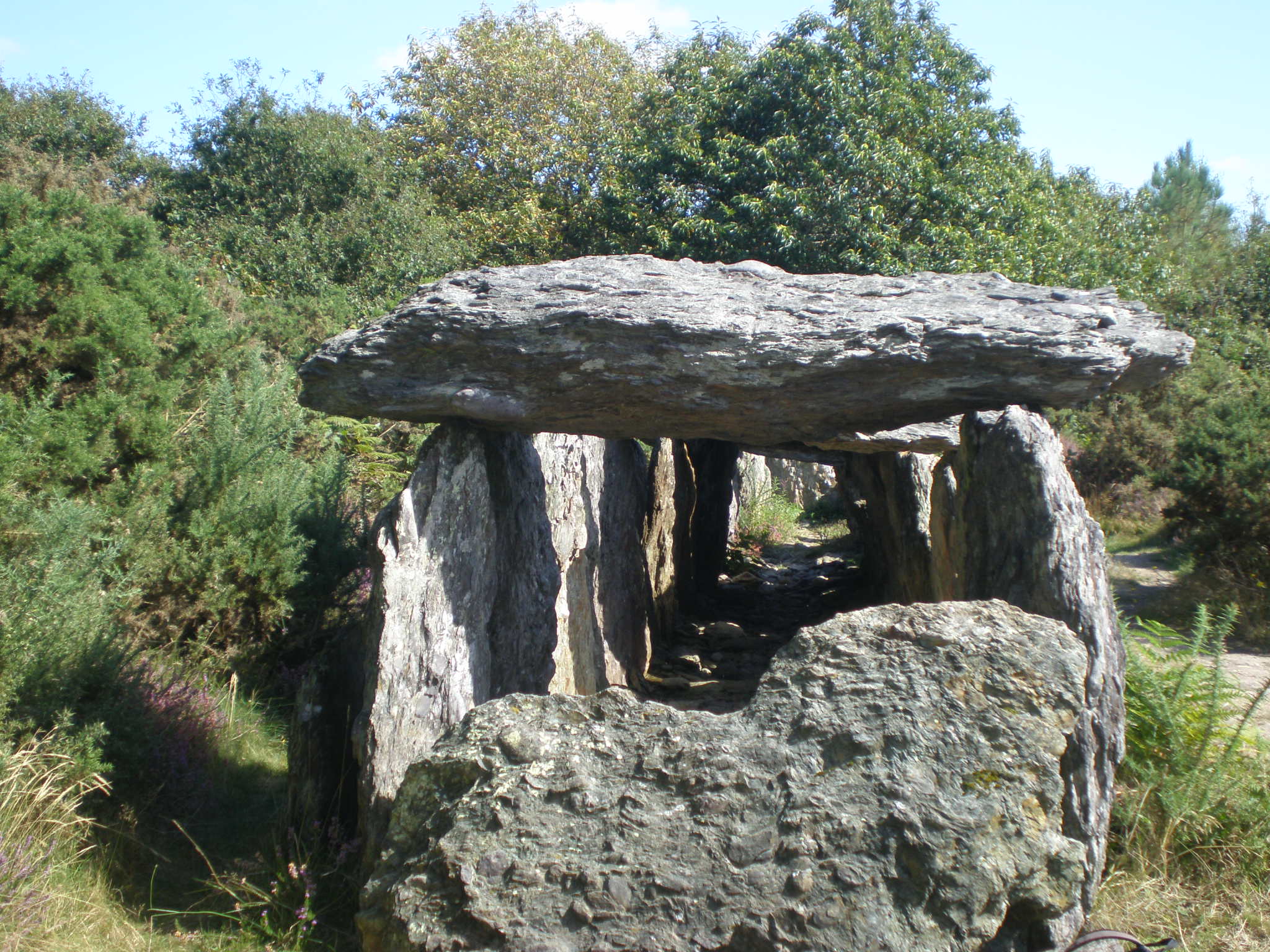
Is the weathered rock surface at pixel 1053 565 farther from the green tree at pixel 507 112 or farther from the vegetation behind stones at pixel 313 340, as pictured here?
the green tree at pixel 507 112

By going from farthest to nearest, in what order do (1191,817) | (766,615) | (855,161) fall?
(855,161), (766,615), (1191,817)

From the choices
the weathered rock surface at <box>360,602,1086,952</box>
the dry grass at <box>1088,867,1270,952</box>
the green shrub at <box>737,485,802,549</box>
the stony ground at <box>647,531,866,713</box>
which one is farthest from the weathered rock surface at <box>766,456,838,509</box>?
the weathered rock surface at <box>360,602,1086,952</box>

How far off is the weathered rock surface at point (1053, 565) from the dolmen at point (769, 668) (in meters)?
0.01

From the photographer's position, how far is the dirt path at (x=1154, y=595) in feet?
18.4

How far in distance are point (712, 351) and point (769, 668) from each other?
1.40 metres

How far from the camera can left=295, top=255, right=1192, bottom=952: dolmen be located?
2.67 m

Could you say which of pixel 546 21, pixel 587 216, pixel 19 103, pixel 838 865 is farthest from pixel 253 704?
pixel 546 21

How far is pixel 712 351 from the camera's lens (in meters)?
3.93

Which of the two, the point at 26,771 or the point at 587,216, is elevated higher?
the point at 587,216

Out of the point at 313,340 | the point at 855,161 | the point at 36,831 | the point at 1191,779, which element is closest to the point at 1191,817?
the point at 1191,779

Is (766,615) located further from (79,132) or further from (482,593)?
(79,132)

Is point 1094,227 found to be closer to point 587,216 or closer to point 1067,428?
point 1067,428

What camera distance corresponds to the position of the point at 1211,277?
18234mm

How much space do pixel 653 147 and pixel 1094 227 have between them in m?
7.16
